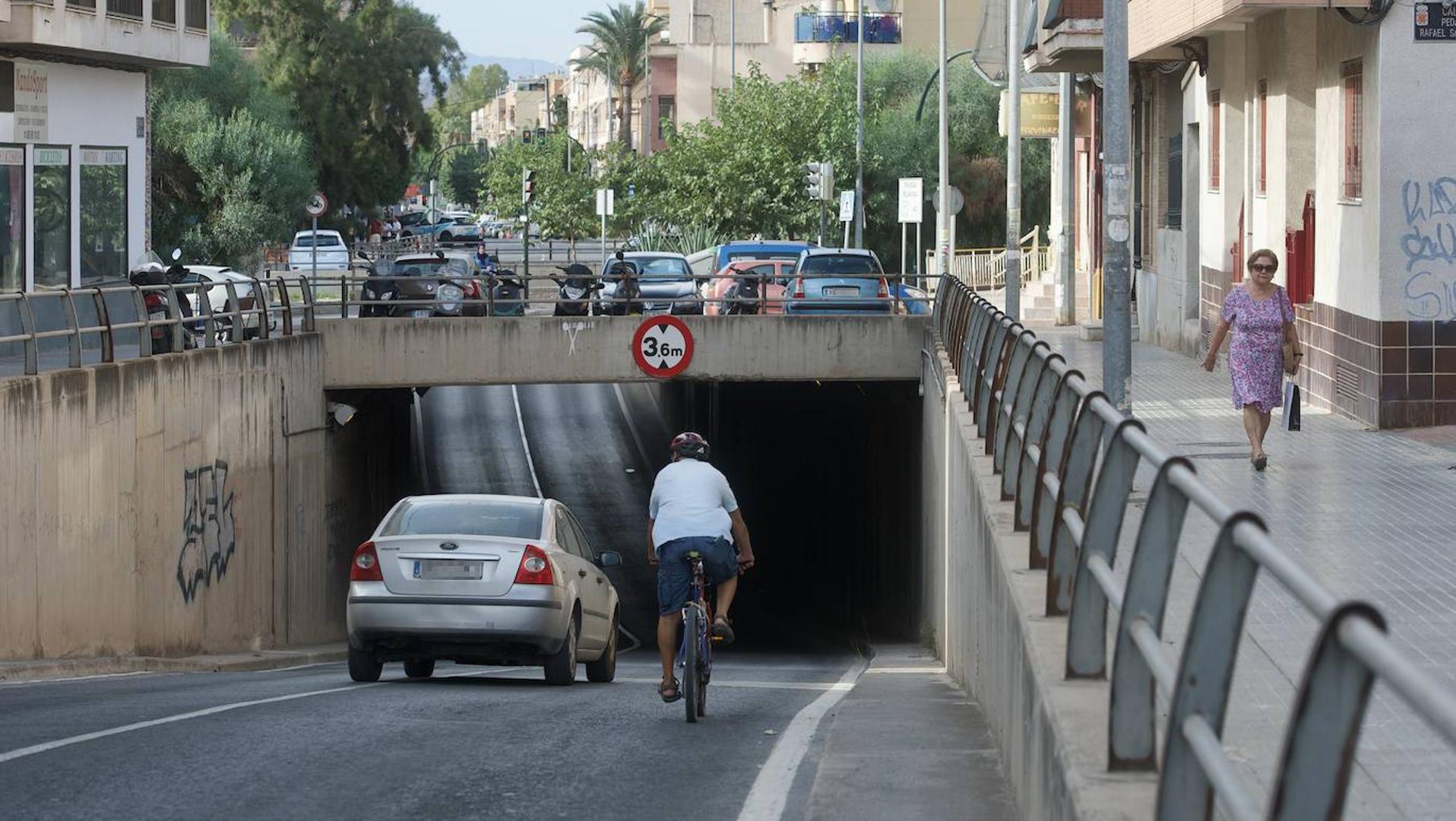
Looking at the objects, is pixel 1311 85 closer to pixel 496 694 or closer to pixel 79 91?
pixel 496 694

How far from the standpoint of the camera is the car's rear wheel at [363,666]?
48.2ft

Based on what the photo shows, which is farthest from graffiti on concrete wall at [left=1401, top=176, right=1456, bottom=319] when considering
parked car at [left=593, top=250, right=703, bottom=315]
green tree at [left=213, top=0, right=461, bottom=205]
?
green tree at [left=213, top=0, right=461, bottom=205]

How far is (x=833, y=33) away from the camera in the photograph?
3014 inches

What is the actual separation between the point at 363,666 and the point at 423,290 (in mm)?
18650

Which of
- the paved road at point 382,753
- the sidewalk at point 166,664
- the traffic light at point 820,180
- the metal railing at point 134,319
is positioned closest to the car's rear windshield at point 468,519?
the paved road at point 382,753

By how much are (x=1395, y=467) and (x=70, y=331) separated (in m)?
11.8

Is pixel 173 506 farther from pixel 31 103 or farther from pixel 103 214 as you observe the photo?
pixel 103 214

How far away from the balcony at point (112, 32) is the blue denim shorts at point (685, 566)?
2044 centimetres

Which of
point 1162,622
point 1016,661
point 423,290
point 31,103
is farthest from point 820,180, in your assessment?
point 1162,622

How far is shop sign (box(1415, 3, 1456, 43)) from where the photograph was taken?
1709cm

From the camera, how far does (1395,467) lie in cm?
1467

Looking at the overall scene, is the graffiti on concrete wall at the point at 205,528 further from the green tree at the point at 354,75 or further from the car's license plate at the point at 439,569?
the green tree at the point at 354,75

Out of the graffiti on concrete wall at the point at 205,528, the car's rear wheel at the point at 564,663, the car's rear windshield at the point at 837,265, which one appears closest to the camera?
the car's rear wheel at the point at 564,663

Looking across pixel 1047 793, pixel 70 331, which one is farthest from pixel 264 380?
pixel 1047 793
